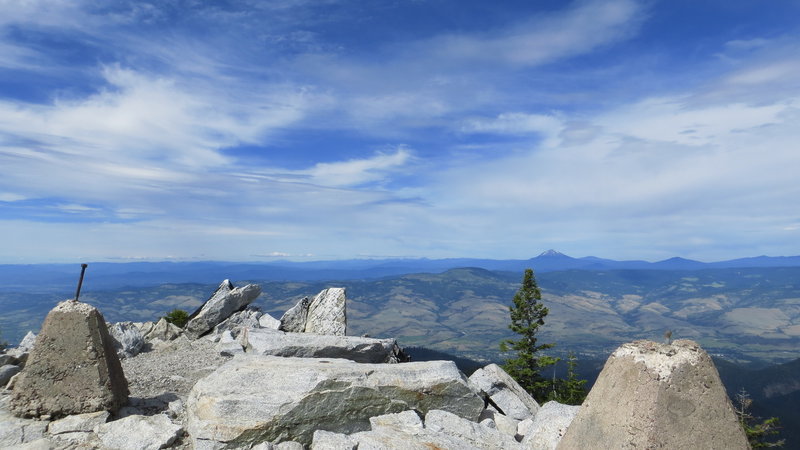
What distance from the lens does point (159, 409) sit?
1581cm

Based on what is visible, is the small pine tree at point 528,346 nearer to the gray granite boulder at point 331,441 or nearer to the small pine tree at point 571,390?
the small pine tree at point 571,390

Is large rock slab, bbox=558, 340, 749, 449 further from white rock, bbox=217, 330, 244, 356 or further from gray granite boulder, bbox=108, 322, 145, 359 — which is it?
gray granite boulder, bbox=108, 322, 145, 359

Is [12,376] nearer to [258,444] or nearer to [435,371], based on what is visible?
[258,444]

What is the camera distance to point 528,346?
52.6 metres

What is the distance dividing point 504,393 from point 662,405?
1251 centimetres

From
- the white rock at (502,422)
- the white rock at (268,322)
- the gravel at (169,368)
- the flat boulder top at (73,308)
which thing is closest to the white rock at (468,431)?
the white rock at (502,422)

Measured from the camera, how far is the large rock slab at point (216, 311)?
107ft

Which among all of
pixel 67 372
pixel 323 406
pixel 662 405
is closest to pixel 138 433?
pixel 67 372

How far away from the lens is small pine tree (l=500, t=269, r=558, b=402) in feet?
168

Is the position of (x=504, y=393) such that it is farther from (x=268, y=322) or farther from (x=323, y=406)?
(x=268, y=322)

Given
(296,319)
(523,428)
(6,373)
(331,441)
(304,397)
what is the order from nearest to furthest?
(331,441), (304,397), (523,428), (6,373), (296,319)

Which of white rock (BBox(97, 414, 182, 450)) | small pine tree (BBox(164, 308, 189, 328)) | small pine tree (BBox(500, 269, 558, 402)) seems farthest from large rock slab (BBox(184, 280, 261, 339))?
small pine tree (BBox(500, 269, 558, 402))

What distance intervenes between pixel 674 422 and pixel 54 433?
15929mm

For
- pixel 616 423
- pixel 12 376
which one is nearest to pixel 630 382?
pixel 616 423
